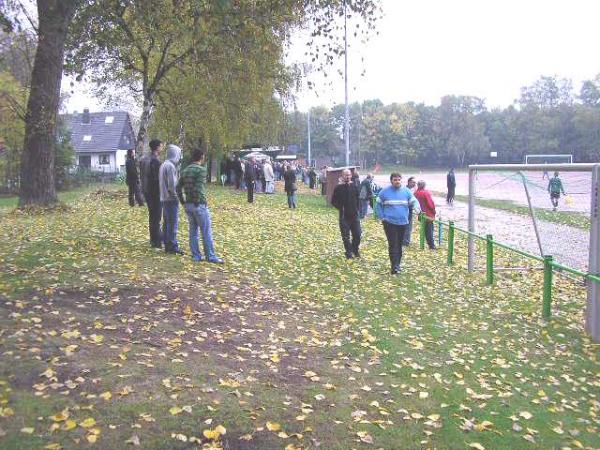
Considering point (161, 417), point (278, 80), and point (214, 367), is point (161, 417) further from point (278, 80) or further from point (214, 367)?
point (278, 80)

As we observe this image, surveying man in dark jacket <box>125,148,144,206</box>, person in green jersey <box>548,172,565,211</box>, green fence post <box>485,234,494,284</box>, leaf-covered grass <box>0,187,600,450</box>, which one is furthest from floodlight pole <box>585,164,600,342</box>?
man in dark jacket <box>125,148,144,206</box>

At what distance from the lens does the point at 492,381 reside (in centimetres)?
601

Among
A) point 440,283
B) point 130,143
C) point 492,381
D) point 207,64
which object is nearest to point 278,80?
point 207,64

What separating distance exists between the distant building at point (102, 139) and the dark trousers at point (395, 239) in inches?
2480

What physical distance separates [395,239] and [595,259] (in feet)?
12.3

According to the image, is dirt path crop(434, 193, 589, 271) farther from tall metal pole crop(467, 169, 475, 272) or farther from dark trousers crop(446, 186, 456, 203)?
dark trousers crop(446, 186, 456, 203)

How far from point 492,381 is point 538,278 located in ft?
21.7

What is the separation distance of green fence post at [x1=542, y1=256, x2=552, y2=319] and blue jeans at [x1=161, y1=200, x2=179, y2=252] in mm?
5789

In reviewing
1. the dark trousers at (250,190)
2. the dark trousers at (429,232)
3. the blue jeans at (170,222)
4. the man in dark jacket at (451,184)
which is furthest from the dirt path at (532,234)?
the man in dark jacket at (451,184)

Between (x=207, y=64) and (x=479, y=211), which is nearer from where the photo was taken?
(x=479, y=211)

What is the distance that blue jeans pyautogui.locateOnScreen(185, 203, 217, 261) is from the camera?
31.5ft

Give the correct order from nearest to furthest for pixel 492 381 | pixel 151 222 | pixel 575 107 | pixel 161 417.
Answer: pixel 161 417, pixel 492 381, pixel 151 222, pixel 575 107

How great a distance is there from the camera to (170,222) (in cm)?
1012

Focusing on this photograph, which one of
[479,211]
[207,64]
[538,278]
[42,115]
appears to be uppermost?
[207,64]
